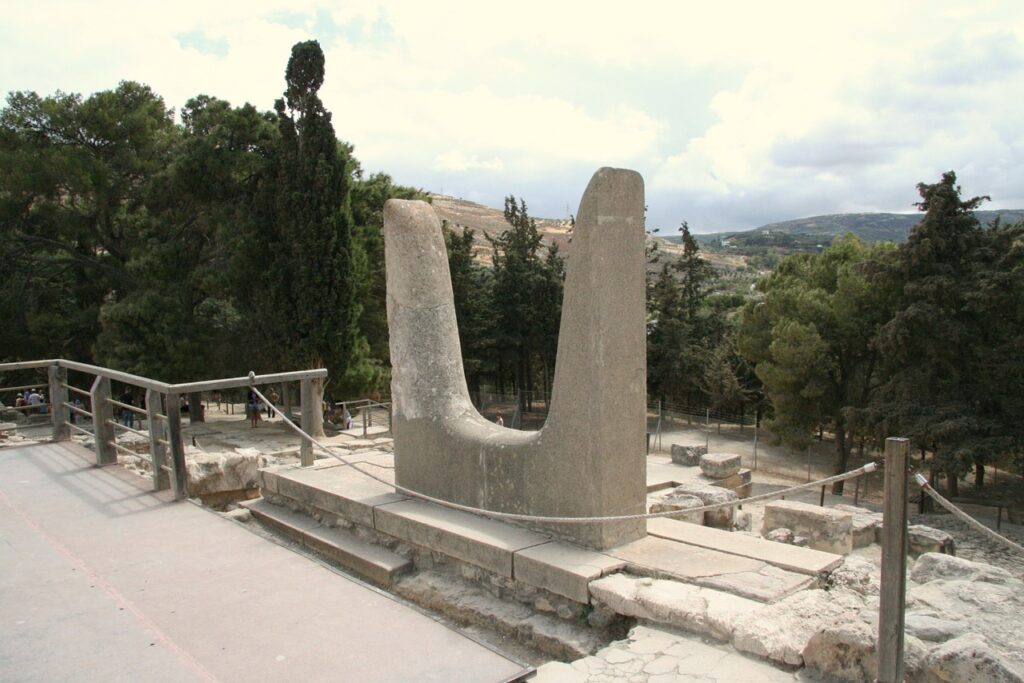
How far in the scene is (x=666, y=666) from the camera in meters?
3.33

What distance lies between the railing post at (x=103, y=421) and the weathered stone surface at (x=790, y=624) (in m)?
6.15

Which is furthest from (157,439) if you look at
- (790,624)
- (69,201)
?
(69,201)

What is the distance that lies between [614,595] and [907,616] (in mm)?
1404

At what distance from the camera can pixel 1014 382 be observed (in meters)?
16.2

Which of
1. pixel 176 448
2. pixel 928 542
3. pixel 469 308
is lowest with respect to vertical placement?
pixel 928 542

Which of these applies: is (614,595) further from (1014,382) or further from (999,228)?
(999,228)

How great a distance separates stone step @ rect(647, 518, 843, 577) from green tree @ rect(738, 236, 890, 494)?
15831 mm

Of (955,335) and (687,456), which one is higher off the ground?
(955,335)

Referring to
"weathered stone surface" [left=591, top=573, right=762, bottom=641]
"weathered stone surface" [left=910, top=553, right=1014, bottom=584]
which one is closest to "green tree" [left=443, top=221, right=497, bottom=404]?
"weathered stone surface" [left=910, top=553, right=1014, bottom=584]

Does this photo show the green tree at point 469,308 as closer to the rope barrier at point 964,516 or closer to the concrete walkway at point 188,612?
the concrete walkway at point 188,612

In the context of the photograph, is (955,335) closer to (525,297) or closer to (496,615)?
(525,297)

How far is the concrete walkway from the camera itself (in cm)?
352

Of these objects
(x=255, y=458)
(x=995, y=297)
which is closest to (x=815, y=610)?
(x=255, y=458)

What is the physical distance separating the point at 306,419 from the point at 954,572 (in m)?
5.48
